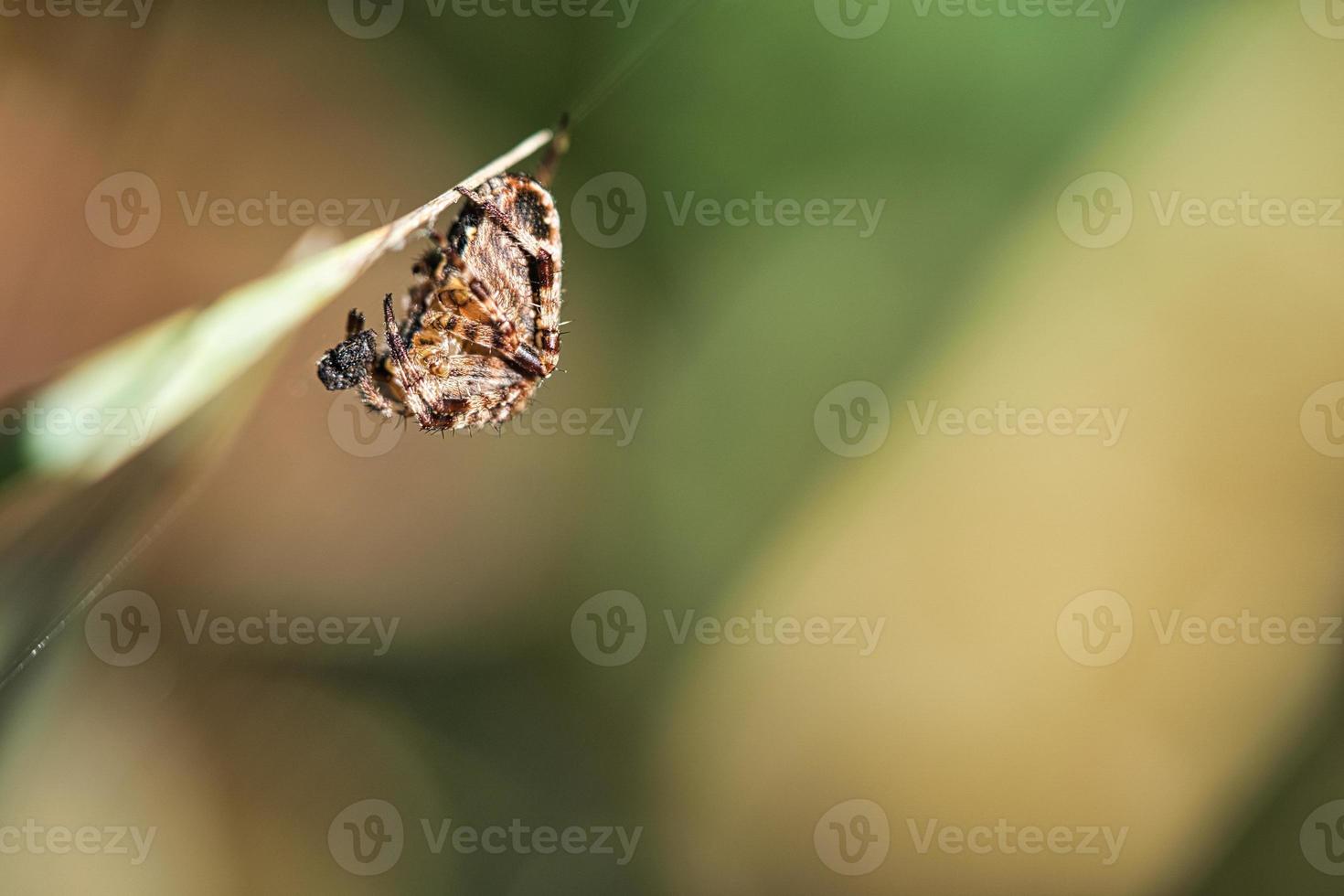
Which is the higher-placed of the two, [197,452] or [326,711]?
[197,452]

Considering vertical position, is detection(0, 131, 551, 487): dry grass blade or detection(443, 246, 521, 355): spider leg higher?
detection(443, 246, 521, 355): spider leg

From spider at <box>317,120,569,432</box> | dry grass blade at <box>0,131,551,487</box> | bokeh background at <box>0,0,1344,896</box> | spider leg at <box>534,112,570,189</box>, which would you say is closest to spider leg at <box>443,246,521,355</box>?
spider at <box>317,120,569,432</box>

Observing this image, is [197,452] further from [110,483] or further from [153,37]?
[153,37]

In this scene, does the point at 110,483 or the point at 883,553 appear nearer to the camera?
the point at 110,483

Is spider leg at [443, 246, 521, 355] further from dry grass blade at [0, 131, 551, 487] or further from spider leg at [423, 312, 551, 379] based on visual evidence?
dry grass blade at [0, 131, 551, 487]

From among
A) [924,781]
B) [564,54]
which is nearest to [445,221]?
[564,54]

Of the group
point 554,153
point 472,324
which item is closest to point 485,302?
point 472,324

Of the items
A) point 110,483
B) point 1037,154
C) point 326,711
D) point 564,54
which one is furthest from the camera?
point 326,711

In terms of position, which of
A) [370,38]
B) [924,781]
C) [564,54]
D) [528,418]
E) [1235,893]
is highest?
[370,38]
